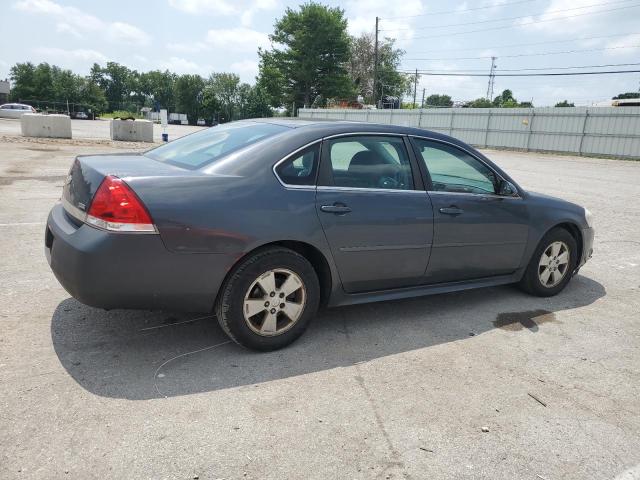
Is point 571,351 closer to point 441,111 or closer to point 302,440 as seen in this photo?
point 302,440

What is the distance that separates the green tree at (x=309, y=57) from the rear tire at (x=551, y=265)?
60292 mm

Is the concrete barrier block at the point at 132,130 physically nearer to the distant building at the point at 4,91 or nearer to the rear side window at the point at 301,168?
the rear side window at the point at 301,168

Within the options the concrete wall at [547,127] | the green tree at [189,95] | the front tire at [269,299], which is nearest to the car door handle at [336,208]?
the front tire at [269,299]

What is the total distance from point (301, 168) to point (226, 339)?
1323mm

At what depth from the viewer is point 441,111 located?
36.1 meters

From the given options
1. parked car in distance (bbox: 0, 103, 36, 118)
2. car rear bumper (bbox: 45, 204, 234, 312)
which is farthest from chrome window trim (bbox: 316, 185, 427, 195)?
parked car in distance (bbox: 0, 103, 36, 118)

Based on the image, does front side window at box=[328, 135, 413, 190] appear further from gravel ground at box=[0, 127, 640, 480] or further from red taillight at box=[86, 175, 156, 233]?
red taillight at box=[86, 175, 156, 233]

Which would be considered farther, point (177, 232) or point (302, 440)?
point (177, 232)

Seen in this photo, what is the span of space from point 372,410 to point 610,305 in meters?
3.17

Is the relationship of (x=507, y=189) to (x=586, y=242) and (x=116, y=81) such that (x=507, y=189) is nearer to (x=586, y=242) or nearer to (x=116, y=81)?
(x=586, y=242)

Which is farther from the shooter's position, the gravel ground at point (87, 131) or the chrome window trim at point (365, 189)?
the gravel ground at point (87, 131)

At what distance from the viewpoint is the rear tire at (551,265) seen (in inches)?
188

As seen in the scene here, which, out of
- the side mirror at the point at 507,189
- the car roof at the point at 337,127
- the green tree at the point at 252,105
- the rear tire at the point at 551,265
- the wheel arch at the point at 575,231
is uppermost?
the green tree at the point at 252,105

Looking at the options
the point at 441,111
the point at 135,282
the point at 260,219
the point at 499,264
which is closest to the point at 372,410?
the point at 260,219
